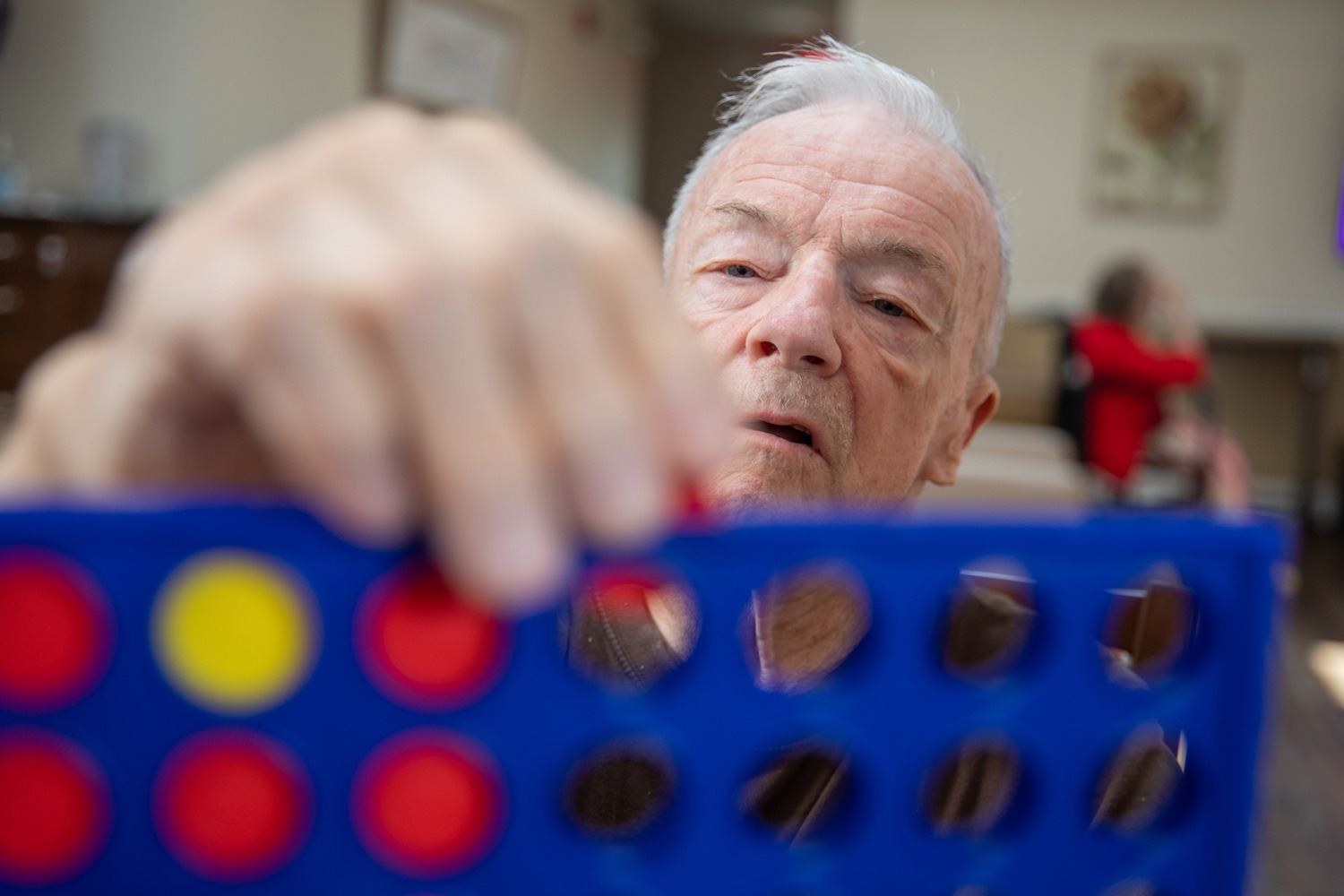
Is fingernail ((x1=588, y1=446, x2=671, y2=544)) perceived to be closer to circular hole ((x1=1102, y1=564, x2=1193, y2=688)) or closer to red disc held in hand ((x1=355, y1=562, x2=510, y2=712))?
red disc held in hand ((x1=355, y1=562, x2=510, y2=712))

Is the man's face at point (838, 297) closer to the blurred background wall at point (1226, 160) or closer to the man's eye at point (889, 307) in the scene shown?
the man's eye at point (889, 307)

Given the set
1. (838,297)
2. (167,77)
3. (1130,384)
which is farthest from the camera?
(167,77)

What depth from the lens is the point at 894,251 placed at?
4.09 ft

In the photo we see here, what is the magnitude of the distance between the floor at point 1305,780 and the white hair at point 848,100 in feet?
3.04

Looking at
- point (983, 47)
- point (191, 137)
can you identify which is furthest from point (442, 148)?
point (983, 47)

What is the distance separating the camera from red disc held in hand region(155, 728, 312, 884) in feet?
1.19

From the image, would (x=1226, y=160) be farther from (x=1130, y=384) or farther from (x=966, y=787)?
(x=966, y=787)

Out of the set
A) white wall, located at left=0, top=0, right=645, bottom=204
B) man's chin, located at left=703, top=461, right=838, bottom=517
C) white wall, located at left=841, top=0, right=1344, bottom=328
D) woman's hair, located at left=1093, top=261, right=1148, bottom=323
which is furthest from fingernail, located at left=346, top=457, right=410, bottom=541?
white wall, located at left=841, top=0, right=1344, bottom=328

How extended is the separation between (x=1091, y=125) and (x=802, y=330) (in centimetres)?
681

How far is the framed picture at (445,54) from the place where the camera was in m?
6.30

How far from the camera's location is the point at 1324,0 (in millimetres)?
7020

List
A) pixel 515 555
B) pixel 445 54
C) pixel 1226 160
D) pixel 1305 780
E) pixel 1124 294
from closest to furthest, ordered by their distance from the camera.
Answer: pixel 515 555
pixel 1305 780
pixel 1124 294
pixel 445 54
pixel 1226 160

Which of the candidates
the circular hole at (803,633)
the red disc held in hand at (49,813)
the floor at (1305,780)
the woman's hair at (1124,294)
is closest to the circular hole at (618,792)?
the circular hole at (803,633)

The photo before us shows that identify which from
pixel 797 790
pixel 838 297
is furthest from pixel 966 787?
pixel 838 297
